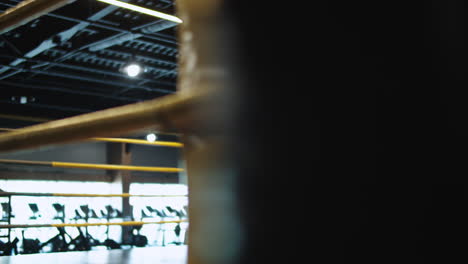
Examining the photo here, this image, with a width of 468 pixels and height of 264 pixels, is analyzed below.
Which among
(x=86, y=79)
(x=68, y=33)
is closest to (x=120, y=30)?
(x=68, y=33)

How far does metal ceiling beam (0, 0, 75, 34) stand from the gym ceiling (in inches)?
154

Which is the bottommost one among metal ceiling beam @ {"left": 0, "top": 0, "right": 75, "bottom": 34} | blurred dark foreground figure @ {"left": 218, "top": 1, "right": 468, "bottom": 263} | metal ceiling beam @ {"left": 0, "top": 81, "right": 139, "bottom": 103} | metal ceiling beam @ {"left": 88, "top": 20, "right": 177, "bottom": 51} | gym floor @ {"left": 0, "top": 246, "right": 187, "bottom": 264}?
gym floor @ {"left": 0, "top": 246, "right": 187, "bottom": 264}

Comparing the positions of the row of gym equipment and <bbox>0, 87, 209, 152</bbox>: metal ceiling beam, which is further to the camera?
the row of gym equipment

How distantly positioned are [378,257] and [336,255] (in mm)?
25

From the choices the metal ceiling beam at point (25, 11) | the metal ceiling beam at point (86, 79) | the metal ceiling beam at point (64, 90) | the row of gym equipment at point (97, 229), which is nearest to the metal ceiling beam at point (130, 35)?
the metal ceiling beam at point (86, 79)

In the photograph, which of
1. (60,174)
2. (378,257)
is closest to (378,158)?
(378,257)

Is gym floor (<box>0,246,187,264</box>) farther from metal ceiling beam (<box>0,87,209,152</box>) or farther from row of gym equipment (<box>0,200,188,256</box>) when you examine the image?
row of gym equipment (<box>0,200,188,256</box>)

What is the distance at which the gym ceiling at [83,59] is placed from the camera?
5477 mm

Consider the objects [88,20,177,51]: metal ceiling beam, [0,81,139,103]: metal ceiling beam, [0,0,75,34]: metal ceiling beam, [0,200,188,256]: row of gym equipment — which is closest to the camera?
[0,0,75,34]: metal ceiling beam

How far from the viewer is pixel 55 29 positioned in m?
5.53

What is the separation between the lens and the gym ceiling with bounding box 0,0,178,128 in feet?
18.0

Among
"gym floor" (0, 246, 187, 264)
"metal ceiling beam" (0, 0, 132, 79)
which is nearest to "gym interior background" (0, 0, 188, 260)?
"metal ceiling beam" (0, 0, 132, 79)

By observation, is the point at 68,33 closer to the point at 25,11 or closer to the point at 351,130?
the point at 25,11

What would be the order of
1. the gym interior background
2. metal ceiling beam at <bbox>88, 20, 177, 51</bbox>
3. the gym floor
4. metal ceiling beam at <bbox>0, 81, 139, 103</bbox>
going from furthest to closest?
metal ceiling beam at <bbox>0, 81, 139, 103</bbox> < the gym interior background < metal ceiling beam at <bbox>88, 20, 177, 51</bbox> < the gym floor
